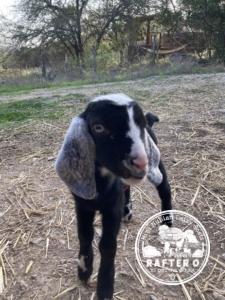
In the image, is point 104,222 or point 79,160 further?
point 104,222

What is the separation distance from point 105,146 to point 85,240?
0.70 m

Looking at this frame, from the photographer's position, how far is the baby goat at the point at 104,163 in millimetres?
1559

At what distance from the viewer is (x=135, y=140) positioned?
1.54m

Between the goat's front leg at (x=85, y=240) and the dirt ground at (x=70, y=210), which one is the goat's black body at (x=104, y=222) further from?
the dirt ground at (x=70, y=210)

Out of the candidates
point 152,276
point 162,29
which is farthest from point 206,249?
point 162,29

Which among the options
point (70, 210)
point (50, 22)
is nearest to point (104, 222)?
point (70, 210)

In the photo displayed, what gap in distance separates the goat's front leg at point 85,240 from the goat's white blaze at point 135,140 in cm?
55

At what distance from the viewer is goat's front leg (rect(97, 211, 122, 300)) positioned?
6.06 feet

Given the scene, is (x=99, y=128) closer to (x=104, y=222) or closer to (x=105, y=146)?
(x=105, y=146)

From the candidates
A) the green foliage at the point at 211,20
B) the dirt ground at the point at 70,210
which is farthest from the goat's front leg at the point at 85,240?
the green foliage at the point at 211,20

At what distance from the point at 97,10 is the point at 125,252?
789 inches

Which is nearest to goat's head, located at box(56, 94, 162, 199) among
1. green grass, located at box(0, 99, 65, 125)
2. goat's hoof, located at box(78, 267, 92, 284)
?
goat's hoof, located at box(78, 267, 92, 284)

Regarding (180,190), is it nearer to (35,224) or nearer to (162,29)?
(35,224)

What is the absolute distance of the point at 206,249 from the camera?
239 centimetres
